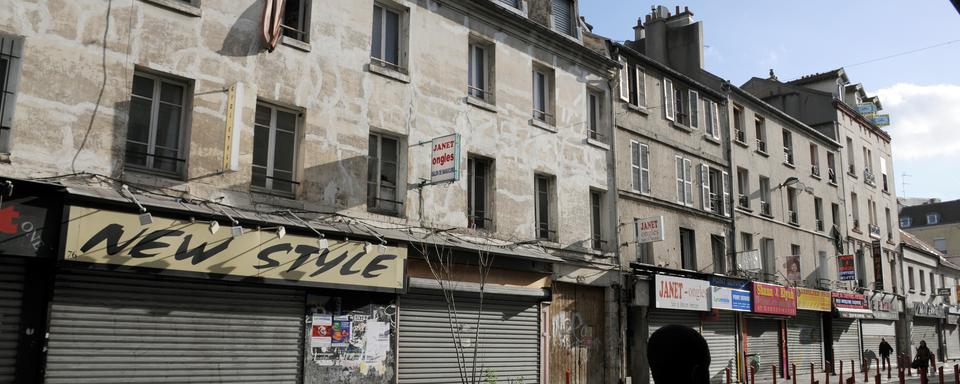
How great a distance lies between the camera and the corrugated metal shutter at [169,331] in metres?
9.68

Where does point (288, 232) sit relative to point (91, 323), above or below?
above

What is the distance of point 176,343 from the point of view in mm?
10641

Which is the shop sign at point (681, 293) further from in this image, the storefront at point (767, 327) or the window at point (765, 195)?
the window at point (765, 195)

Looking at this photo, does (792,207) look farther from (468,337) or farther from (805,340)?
(468,337)

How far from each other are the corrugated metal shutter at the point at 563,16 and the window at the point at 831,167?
16.9 meters

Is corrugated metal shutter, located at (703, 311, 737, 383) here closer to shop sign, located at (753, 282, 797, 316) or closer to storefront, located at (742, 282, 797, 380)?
storefront, located at (742, 282, 797, 380)

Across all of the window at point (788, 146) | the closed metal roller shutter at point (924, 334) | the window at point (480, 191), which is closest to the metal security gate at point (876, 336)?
the closed metal roller shutter at point (924, 334)

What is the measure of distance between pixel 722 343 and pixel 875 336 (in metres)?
12.8

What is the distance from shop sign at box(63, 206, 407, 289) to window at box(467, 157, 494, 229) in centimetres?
266

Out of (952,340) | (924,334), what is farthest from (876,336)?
(952,340)

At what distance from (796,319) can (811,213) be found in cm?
476

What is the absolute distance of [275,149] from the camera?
12.3 metres

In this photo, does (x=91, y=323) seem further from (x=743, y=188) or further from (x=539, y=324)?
(x=743, y=188)

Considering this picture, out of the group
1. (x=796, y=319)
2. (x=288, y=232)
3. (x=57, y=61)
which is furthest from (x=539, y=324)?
(x=796, y=319)
